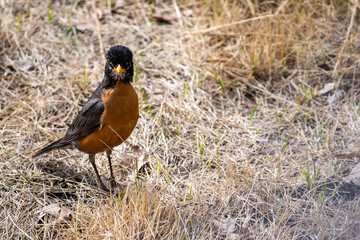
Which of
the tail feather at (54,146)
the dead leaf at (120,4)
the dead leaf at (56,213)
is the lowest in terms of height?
the dead leaf at (56,213)

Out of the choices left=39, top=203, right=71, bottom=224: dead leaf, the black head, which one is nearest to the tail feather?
left=39, top=203, right=71, bottom=224: dead leaf

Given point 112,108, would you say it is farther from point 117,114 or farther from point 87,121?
point 87,121

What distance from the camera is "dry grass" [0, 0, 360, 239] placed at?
10.5 feet

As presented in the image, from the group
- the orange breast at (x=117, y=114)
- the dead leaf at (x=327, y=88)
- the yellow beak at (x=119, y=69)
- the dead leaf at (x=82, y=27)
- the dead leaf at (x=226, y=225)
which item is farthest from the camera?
the dead leaf at (x=82, y=27)

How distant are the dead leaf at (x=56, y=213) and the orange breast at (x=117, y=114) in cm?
61

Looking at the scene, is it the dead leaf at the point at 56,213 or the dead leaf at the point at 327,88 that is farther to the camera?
the dead leaf at the point at 327,88

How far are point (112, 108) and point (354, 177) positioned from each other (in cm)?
197

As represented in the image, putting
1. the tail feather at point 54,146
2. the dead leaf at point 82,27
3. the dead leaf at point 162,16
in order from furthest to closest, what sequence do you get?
the dead leaf at point 162,16
the dead leaf at point 82,27
the tail feather at point 54,146

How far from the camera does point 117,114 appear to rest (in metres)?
3.44

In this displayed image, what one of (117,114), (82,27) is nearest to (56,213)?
(117,114)

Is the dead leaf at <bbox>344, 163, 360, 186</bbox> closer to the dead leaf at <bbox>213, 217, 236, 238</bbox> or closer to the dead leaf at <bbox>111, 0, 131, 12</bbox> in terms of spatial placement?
the dead leaf at <bbox>213, 217, 236, 238</bbox>

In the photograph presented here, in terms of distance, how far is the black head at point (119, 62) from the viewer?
3.32 m

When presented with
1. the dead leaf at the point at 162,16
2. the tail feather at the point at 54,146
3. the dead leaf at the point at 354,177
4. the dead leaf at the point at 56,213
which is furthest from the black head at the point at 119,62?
the dead leaf at the point at 162,16

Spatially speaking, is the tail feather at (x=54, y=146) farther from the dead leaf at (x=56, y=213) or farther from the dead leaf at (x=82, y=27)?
the dead leaf at (x=82, y=27)
